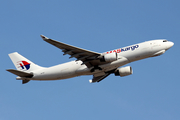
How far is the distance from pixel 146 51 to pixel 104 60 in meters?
6.09

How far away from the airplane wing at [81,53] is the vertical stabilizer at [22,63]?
333 inches

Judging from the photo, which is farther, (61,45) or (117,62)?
(117,62)

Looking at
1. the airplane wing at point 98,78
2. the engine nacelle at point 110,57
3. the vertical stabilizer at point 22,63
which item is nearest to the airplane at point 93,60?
the engine nacelle at point 110,57

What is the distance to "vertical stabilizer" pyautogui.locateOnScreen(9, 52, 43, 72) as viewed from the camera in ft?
144

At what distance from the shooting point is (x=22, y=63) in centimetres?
4456

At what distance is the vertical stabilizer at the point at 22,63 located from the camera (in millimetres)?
43794

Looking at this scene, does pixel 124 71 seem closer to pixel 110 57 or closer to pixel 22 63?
pixel 110 57


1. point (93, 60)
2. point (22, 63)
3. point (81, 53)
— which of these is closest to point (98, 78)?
point (93, 60)

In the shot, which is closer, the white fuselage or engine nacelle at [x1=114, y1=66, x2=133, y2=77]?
the white fuselage

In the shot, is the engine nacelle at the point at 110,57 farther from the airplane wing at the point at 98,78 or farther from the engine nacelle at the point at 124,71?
the airplane wing at the point at 98,78

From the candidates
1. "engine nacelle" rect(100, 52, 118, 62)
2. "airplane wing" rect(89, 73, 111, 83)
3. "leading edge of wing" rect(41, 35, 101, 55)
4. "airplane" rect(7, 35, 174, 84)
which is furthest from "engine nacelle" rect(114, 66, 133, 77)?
"leading edge of wing" rect(41, 35, 101, 55)

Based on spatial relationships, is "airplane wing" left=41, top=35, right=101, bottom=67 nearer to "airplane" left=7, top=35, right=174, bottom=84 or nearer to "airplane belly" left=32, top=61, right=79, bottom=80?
"airplane" left=7, top=35, right=174, bottom=84

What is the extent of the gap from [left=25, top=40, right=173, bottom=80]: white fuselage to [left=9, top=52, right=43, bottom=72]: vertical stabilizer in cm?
237

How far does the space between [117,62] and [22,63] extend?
52.8ft
